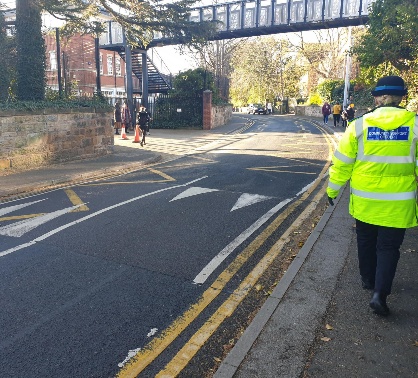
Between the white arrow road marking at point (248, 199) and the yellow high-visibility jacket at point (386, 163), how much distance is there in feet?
13.1

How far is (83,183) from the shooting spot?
987 centimetres

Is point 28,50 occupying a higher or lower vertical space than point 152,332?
higher

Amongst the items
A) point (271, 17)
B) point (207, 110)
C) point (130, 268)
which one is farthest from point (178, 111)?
point (130, 268)

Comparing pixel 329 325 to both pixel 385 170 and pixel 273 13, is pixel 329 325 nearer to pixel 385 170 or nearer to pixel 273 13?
pixel 385 170

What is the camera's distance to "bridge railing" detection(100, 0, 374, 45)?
2295cm

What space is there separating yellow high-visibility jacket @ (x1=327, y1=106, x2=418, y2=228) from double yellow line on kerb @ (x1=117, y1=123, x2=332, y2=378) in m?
1.56

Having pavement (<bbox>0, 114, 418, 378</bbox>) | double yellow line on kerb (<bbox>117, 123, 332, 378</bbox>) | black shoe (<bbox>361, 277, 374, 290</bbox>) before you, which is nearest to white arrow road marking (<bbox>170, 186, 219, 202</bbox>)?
double yellow line on kerb (<bbox>117, 123, 332, 378</bbox>)

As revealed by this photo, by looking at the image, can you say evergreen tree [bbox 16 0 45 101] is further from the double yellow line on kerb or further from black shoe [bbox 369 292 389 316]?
black shoe [bbox 369 292 389 316]

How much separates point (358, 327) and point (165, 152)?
43.8 ft

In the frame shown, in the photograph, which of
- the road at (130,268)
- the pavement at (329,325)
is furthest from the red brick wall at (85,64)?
the pavement at (329,325)

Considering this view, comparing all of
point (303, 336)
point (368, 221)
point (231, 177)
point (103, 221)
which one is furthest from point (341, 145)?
point (231, 177)

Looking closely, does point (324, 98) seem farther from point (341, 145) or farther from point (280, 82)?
point (341, 145)

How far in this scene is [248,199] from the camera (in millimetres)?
8234

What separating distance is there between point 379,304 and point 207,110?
975 inches
